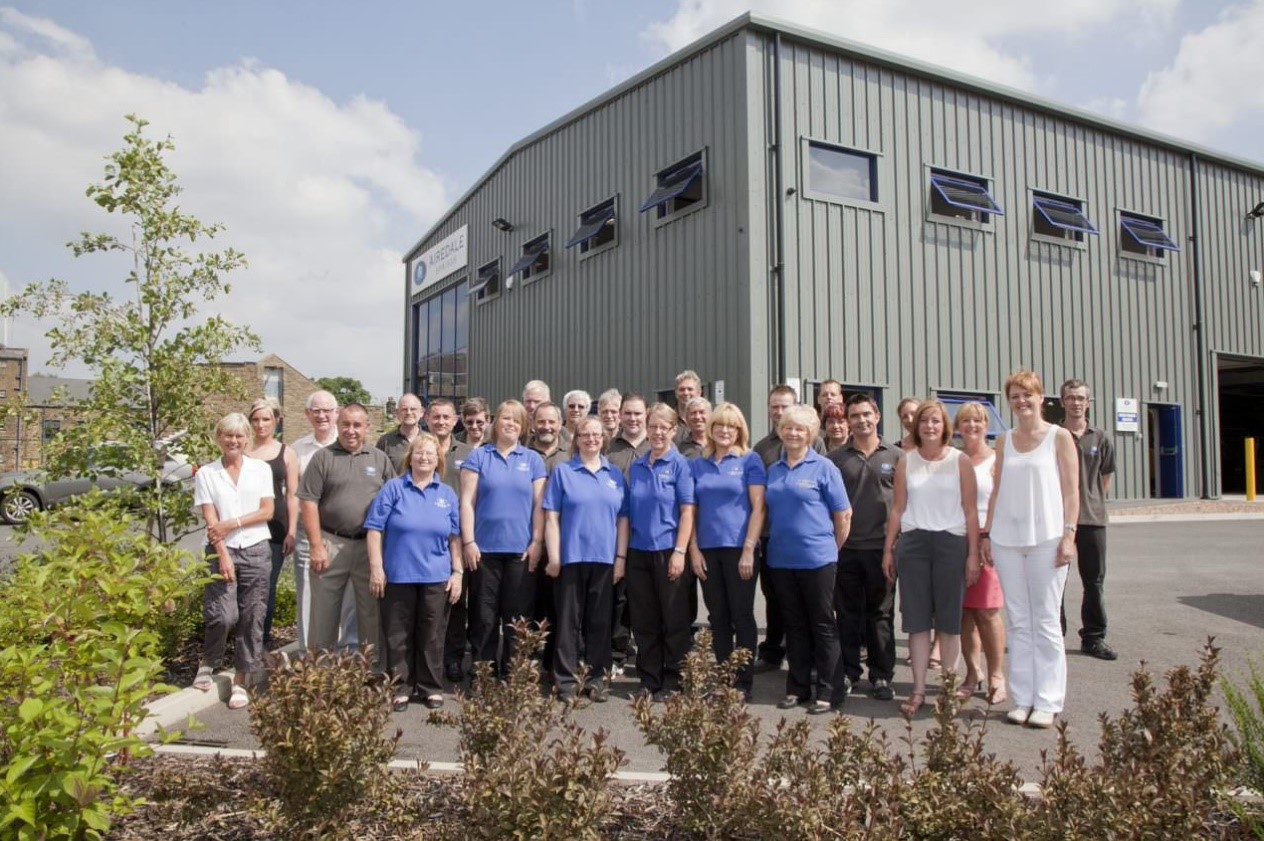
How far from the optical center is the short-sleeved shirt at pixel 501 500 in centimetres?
552

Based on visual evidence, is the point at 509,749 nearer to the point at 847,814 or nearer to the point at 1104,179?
the point at 847,814

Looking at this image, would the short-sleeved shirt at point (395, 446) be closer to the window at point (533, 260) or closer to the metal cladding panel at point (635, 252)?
the metal cladding panel at point (635, 252)

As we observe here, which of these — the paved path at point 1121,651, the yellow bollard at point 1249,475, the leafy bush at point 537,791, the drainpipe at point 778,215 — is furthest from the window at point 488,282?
the leafy bush at point 537,791

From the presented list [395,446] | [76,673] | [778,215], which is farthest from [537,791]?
[778,215]

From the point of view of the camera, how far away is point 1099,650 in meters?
6.37

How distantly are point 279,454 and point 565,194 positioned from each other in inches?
572

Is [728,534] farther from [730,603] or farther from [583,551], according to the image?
[583,551]

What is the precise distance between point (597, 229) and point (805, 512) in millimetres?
13326

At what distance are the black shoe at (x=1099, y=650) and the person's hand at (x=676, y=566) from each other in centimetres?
323

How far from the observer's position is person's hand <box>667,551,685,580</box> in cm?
546

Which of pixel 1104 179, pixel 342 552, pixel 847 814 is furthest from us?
pixel 1104 179

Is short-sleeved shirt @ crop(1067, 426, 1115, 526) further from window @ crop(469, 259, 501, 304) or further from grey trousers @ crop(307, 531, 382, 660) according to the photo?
window @ crop(469, 259, 501, 304)

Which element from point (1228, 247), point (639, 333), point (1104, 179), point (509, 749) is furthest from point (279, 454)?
point (1228, 247)

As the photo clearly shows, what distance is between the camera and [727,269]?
1473cm
